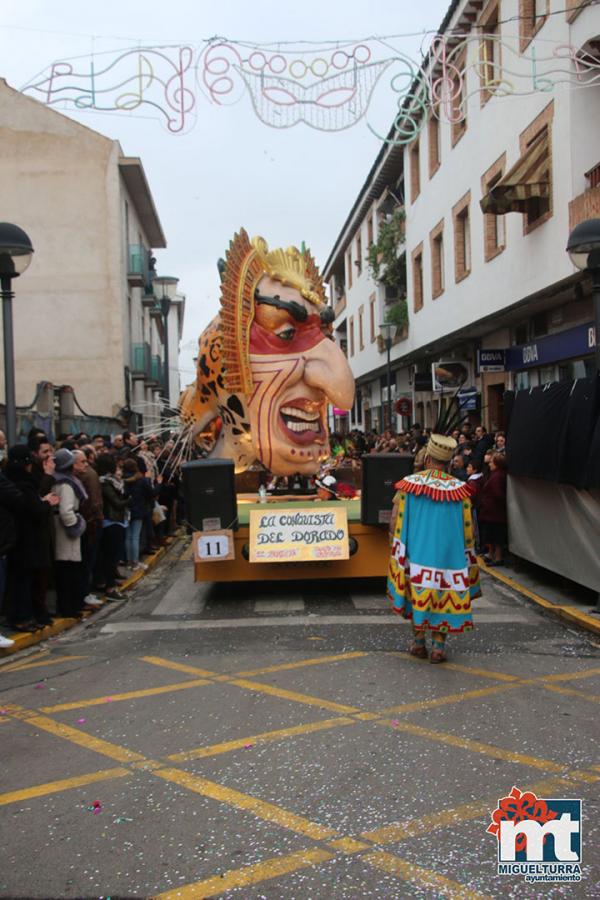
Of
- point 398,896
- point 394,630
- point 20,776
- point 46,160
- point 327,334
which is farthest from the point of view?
point 46,160

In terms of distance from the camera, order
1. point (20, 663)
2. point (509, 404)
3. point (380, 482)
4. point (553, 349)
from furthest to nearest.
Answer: point (553, 349)
point (509, 404)
point (380, 482)
point (20, 663)

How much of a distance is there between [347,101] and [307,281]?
208 cm

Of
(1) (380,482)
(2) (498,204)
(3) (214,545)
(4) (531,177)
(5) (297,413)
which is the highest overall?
(4) (531,177)

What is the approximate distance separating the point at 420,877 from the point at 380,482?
5.49 metres

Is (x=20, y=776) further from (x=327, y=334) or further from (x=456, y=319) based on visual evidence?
(x=456, y=319)

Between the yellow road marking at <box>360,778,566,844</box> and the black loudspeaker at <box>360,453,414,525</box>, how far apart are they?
4753 millimetres

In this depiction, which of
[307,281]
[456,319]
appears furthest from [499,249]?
[307,281]

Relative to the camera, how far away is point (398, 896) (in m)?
2.98

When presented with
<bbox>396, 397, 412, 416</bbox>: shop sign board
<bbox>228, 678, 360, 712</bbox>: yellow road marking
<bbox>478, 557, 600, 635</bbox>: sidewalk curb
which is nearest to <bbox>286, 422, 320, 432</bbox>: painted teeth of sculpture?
A: <bbox>478, 557, 600, 635</bbox>: sidewalk curb

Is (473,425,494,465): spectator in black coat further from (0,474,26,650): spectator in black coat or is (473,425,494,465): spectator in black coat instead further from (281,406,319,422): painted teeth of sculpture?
(0,474,26,650): spectator in black coat

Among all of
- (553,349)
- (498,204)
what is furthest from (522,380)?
(498,204)

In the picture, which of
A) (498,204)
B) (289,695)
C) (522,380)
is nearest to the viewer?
(289,695)

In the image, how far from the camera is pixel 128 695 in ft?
18.0

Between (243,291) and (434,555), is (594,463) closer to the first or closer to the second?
(434,555)
